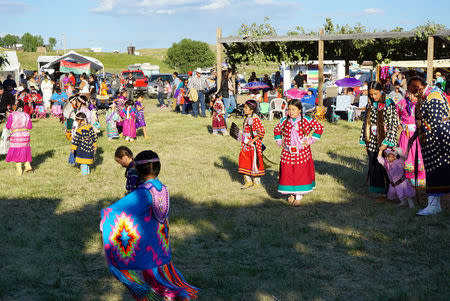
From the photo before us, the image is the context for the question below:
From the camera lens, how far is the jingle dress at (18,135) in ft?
35.3

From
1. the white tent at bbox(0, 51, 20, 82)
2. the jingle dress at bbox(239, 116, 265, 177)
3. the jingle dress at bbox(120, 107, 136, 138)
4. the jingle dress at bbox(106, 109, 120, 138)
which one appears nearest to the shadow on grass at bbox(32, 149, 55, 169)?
the jingle dress at bbox(106, 109, 120, 138)

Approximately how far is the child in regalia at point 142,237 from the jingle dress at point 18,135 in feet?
24.1

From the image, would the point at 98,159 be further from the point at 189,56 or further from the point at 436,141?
the point at 189,56

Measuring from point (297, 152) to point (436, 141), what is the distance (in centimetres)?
198

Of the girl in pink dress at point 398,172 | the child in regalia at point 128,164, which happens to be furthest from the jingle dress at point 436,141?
the child in regalia at point 128,164

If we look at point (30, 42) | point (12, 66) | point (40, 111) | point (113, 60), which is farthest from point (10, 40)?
point (40, 111)

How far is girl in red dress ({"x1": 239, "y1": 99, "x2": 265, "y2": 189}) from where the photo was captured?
9258 millimetres

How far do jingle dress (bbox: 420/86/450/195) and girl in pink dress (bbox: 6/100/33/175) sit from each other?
300 inches

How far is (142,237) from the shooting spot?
4.18m

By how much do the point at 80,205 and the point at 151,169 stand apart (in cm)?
488

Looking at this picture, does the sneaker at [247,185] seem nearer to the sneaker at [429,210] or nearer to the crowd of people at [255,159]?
the crowd of people at [255,159]

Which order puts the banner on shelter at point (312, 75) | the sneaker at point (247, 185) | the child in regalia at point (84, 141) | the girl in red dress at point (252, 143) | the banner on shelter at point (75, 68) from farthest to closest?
the banner on shelter at point (312, 75), the banner on shelter at point (75, 68), the child in regalia at point (84, 141), the sneaker at point (247, 185), the girl in red dress at point (252, 143)

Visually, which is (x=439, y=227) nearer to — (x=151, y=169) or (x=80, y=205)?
(x=151, y=169)

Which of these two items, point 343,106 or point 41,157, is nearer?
point 41,157
